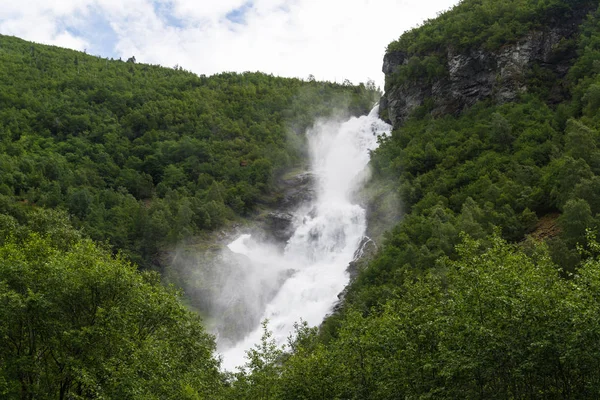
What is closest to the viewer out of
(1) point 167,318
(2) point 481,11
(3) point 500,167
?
(1) point 167,318

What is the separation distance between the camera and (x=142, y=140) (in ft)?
404

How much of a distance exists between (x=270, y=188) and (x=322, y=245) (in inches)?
846

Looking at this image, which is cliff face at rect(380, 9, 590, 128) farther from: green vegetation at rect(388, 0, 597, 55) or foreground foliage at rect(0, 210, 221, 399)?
foreground foliage at rect(0, 210, 221, 399)

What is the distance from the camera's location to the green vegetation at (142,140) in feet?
294

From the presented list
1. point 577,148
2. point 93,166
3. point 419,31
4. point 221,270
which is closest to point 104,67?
point 93,166

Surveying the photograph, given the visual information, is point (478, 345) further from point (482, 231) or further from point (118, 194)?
point (118, 194)

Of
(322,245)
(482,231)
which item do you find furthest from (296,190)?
(482,231)

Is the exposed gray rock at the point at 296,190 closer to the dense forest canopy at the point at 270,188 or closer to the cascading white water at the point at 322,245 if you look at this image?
the cascading white water at the point at 322,245

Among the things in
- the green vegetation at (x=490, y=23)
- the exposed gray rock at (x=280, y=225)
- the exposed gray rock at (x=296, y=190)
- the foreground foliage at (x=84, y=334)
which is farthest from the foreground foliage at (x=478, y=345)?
the green vegetation at (x=490, y=23)

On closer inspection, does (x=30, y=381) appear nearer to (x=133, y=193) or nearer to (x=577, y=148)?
(x=577, y=148)

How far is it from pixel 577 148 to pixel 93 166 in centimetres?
8119

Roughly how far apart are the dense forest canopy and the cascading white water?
6.00 metres

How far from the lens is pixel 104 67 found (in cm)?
16050

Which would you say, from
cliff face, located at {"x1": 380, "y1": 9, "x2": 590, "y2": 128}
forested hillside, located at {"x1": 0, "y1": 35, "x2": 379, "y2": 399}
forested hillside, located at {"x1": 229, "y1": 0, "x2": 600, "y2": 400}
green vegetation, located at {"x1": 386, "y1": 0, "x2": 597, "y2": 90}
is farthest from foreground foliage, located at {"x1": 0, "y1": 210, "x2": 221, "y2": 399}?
green vegetation, located at {"x1": 386, "y1": 0, "x2": 597, "y2": 90}
